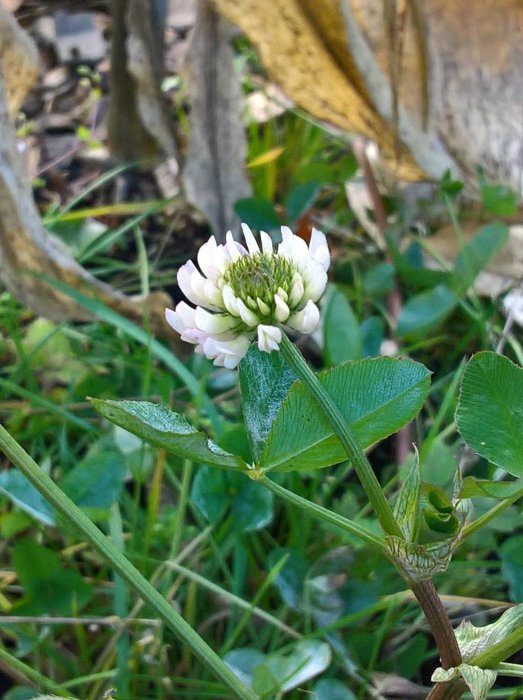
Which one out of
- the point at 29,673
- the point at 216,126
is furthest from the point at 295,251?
the point at 216,126

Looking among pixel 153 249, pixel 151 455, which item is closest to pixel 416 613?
pixel 151 455

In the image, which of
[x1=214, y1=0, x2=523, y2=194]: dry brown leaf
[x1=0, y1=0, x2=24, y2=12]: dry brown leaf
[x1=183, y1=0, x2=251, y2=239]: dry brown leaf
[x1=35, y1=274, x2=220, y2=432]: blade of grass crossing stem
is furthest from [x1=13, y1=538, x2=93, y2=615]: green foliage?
[x1=0, y1=0, x2=24, y2=12]: dry brown leaf

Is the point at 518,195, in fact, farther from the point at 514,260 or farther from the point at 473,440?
the point at 473,440

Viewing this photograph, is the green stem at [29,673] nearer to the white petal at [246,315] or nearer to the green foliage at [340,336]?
the white petal at [246,315]

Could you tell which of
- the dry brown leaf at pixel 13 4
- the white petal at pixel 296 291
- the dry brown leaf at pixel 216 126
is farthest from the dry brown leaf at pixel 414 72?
the white petal at pixel 296 291

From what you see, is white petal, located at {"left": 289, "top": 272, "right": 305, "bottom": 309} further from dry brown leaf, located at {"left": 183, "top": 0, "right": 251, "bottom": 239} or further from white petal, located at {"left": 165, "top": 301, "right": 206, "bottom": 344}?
dry brown leaf, located at {"left": 183, "top": 0, "right": 251, "bottom": 239}

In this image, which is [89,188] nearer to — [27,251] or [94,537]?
[27,251]

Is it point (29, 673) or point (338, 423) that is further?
point (29, 673)
